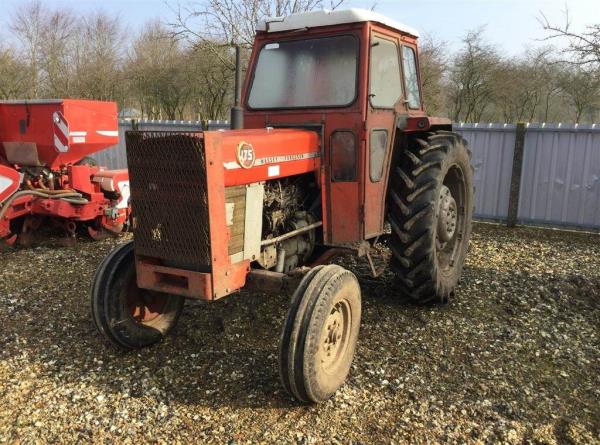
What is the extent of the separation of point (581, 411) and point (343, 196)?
204 cm

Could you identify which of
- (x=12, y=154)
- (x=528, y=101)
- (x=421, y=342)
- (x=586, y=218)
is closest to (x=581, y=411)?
(x=421, y=342)

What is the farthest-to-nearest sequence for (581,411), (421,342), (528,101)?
(528,101), (421,342), (581,411)

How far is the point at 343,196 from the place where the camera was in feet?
13.0

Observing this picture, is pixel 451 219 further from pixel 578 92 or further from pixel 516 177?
pixel 578 92

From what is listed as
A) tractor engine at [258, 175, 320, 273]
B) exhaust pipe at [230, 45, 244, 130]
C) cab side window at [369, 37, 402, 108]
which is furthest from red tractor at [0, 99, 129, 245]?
cab side window at [369, 37, 402, 108]

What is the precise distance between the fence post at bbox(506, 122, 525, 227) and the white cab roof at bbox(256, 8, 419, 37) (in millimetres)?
4734

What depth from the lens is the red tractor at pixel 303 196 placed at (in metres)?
2.98

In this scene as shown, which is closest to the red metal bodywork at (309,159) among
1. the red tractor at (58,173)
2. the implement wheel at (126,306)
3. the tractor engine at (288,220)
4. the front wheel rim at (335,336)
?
the tractor engine at (288,220)

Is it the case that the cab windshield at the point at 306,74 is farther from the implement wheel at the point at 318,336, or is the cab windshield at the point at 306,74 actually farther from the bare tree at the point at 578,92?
the bare tree at the point at 578,92

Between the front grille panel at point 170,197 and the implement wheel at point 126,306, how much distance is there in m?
0.48

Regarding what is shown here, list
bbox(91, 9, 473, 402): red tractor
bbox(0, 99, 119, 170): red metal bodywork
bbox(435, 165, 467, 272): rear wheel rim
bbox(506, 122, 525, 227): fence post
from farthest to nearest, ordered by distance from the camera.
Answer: bbox(506, 122, 525, 227): fence post
bbox(0, 99, 119, 170): red metal bodywork
bbox(435, 165, 467, 272): rear wheel rim
bbox(91, 9, 473, 402): red tractor

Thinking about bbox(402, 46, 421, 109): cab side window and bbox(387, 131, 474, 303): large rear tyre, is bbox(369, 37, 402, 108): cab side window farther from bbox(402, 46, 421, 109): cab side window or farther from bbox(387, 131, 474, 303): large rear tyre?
bbox(387, 131, 474, 303): large rear tyre

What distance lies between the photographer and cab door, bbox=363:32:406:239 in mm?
3920

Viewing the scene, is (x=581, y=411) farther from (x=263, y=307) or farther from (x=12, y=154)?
(x=12, y=154)
